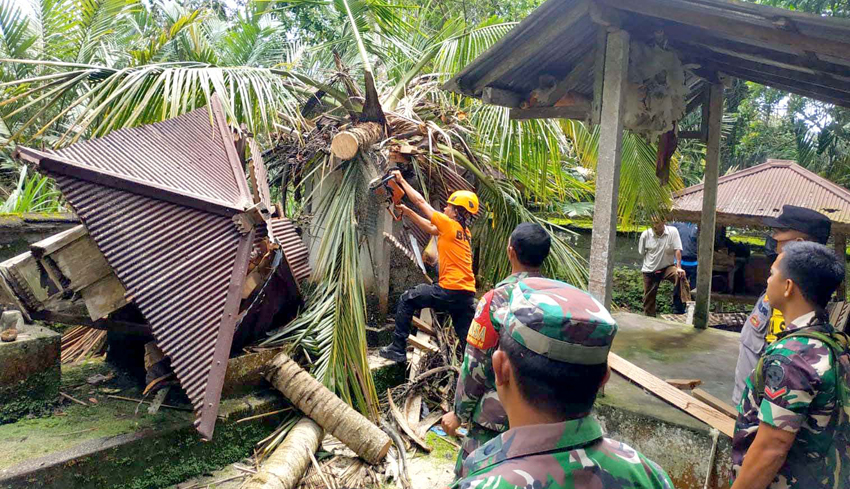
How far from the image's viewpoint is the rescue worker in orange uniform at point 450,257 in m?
4.75

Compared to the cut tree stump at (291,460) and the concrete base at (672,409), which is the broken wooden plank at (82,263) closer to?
the cut tree stump at (291,460)

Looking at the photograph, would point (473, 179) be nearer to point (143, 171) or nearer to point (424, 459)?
point (424, 459)

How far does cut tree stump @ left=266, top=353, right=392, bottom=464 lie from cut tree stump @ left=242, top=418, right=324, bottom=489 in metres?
0.11

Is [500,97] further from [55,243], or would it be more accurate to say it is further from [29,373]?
[29,373]

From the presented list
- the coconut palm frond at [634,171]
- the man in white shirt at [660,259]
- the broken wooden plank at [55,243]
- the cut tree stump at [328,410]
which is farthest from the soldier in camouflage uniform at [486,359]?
the man in white shirt at [660,259]

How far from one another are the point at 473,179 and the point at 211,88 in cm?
314

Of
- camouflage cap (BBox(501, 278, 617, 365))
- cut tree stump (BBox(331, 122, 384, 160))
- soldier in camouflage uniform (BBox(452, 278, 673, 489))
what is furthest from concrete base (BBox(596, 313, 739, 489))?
cut tree stump (BBox(331, 122, 384, 160))

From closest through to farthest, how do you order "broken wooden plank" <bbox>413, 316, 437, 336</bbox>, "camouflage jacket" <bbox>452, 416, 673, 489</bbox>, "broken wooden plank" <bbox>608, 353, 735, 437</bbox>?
"camouflage jacket" <bbox>452, 416, 673, 489</bbox>, "broken wooden plank" <bbox>608, 353, 735, 437</bbox>, "broken wooden plank" <bbox>413, 316, 437, 336</bbox>

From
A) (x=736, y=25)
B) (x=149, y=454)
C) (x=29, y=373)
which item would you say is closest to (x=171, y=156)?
(x=29, y=373)

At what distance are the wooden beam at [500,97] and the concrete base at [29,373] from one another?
11.5ft

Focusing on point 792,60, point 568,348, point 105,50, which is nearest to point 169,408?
point 568,348

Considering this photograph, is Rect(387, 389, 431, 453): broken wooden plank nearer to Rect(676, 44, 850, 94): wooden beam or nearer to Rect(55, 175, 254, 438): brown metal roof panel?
Rect(55, 175, 254, 438): brown metal roof panel

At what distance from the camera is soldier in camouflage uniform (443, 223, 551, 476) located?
2424 millimetres

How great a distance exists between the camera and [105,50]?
24.7 ft
